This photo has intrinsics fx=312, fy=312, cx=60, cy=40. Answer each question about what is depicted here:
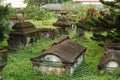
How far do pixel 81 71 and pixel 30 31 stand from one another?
565cm

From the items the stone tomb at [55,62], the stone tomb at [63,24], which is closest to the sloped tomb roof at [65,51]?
the stone tomb at [55,62]

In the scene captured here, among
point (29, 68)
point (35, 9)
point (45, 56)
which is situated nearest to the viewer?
point (45, 56)

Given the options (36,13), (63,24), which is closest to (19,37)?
(63,24)

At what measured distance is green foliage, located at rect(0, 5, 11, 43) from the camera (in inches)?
591

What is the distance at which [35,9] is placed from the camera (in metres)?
27.5

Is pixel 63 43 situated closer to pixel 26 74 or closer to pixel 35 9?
pixel 26 74

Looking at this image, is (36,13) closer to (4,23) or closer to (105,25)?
(105,25)

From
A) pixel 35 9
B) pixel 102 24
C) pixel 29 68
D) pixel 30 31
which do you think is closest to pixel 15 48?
pixel 30 31

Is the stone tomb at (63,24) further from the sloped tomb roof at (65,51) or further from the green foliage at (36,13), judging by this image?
the sloped tomb roof at (65,51)

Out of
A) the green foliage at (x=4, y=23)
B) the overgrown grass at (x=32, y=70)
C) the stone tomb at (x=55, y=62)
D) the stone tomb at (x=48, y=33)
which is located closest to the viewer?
the overgrown grass at (x=32, y=70)

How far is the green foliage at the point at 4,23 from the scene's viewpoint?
15016 mm

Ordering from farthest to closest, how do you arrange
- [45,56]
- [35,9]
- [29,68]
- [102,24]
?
1. [35,9]
2. [102,24]
3. [29,68]
4. [45,56]

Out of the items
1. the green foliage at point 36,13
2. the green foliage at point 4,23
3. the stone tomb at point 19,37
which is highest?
the green foliage at point 4,23

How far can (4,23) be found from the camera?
49.5 feet
